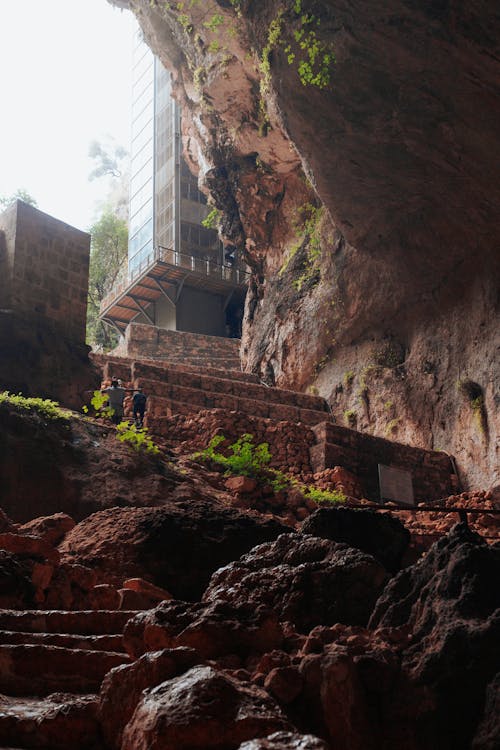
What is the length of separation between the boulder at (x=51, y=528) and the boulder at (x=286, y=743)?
430 centimetres

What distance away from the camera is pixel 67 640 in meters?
3.36

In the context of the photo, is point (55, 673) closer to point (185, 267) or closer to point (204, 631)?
point (204, 631)

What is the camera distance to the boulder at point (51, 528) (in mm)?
6109

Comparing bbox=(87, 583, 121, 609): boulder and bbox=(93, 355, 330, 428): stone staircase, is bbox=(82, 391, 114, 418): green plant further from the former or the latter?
bbox=(87, 583, 121, 609): boulder

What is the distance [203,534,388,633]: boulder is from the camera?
383 cm

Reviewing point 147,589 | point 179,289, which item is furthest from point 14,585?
point 179,289

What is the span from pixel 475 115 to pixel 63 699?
477 inches

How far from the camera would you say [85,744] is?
2535 mm

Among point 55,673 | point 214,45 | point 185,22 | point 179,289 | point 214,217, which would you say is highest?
point 185,22

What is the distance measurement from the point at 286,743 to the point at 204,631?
41.0 inches

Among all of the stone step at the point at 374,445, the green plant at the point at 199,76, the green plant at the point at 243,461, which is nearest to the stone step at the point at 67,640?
the green plant at the point at 243,461

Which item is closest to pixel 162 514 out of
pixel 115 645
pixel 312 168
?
pixel 115 645

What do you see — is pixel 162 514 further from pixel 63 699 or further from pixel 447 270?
pixel 447 270

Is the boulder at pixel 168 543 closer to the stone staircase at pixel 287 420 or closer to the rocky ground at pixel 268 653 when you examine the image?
the rocky ground at pixel 268 653
